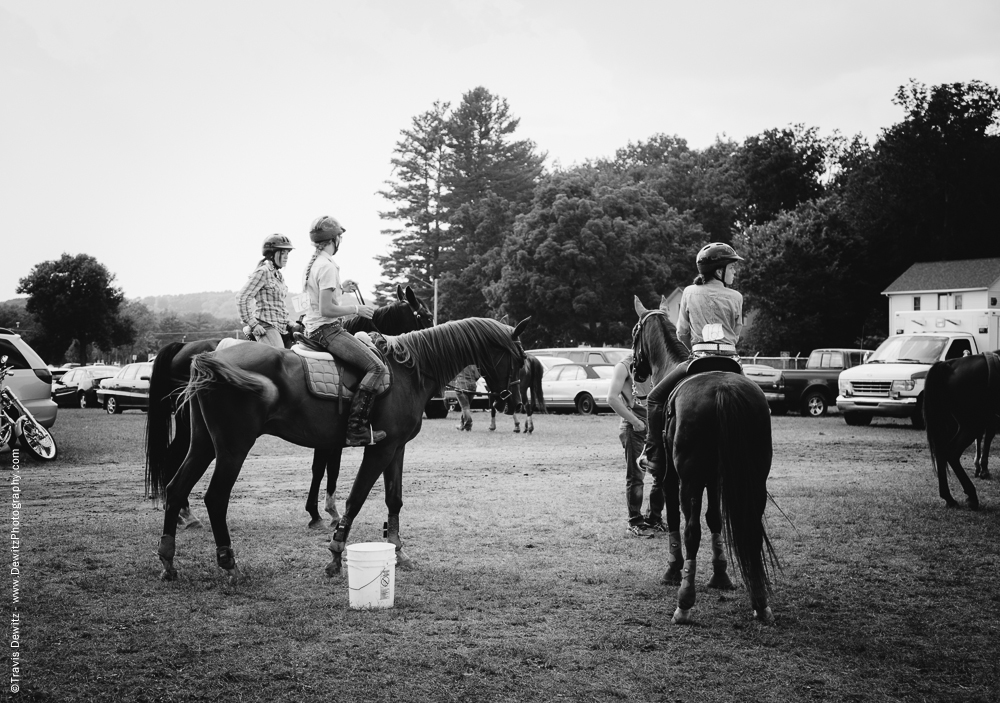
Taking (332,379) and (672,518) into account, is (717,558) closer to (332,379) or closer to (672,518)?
(672,518)

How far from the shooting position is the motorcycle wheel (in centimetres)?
1327

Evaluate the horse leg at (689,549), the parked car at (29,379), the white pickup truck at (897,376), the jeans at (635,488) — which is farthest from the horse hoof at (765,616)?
the white pickup truck at (897,376)

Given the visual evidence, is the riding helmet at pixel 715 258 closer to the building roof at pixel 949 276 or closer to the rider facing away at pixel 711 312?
the rider facing away at pixel 711 312

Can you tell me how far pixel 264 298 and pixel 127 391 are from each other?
81.0 feet

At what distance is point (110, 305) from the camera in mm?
61344

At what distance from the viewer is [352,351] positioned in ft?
21.2

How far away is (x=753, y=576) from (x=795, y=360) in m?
31.1

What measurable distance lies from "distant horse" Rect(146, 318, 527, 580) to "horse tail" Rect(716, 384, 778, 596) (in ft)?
7.46

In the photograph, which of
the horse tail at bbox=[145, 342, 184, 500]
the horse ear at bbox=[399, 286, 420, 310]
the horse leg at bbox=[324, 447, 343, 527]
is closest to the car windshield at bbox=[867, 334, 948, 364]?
the horse ear at bbox=[399, 286, 420, 310]

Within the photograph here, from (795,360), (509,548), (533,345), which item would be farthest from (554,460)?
(533,345)

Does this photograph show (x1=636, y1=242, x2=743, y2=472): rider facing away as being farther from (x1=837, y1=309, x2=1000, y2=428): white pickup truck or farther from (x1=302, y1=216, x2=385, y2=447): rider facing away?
(x1=837, y1=309, x2=1000, y2=428): white pickup truck

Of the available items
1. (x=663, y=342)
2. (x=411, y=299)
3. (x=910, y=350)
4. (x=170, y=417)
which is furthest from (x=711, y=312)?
(x=910, y=350)

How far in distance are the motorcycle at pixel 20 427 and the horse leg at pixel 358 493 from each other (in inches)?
340

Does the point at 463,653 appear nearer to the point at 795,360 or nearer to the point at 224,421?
the point at 224,421
